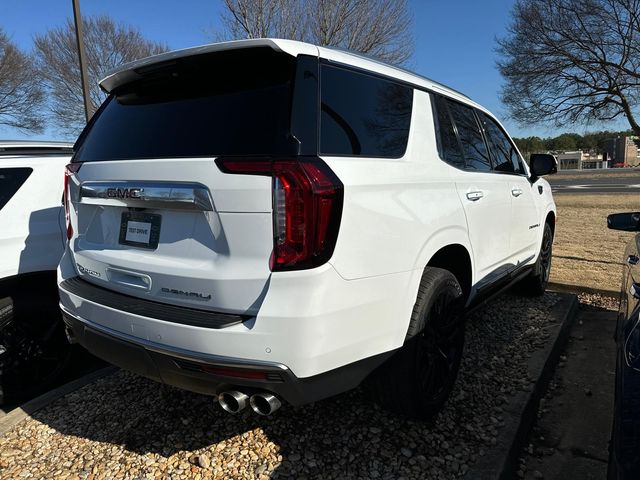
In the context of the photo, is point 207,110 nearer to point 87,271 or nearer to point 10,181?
point 87,271

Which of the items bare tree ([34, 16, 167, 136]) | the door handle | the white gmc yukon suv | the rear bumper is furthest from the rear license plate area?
bare tree ([34, 16, 167, 136])

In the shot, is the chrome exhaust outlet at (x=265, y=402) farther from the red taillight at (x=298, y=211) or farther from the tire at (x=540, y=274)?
the tire at (x=540, y=274)

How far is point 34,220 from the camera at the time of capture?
10.5 feet

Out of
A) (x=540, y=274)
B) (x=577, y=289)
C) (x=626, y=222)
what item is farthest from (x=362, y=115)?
(x=577, y=289)

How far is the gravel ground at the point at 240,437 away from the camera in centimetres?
241

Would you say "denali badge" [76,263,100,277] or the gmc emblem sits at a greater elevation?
the gmc emblem

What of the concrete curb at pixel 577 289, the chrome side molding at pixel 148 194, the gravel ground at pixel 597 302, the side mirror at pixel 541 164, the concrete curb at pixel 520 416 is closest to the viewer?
the chrome side molding at pixel 148 194

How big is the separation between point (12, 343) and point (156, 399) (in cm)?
104

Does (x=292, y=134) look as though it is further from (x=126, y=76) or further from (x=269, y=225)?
(x=126, y=76)

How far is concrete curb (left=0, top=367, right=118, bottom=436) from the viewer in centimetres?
293

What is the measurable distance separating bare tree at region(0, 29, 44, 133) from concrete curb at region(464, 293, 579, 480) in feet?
71.9

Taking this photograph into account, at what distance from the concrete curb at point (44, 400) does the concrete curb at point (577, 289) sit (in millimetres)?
4689

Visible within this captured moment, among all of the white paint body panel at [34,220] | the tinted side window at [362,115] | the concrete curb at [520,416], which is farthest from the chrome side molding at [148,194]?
the concrete curb at [520,416]

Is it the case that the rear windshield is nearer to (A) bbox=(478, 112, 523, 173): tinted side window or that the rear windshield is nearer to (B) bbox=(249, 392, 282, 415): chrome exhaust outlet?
(B) bbox=(249, 392, 282, 415): chrome exhaust outlet
